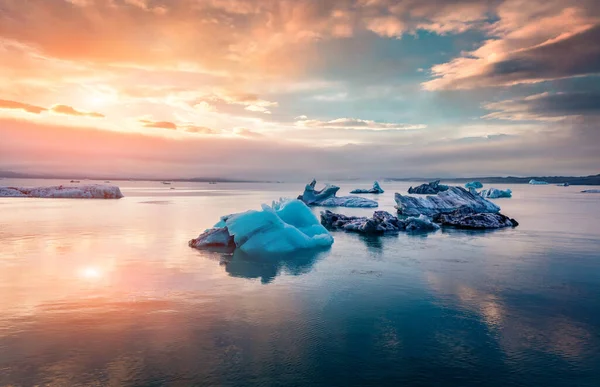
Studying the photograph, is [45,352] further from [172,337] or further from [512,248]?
[512,248]

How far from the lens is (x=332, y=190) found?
4262 centimetres

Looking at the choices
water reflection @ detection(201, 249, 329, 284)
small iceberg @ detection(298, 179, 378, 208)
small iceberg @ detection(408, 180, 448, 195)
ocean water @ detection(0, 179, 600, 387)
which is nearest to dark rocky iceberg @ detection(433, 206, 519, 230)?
ocean water @ detection(0, 179, 600, 387)

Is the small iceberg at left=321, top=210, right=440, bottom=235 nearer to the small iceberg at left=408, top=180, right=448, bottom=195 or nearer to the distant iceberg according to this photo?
the distant iceberg

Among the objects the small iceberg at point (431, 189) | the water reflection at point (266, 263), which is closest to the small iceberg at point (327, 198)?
the water reflection at point (266, 263)

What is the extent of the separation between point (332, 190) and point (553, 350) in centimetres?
3748

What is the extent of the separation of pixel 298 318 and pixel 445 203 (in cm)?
2455

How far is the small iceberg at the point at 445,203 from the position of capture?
90.4 ft

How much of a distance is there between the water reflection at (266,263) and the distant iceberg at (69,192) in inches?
1415

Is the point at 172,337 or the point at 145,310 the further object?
the point at 145,310

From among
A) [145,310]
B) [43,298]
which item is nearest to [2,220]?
[43,298]

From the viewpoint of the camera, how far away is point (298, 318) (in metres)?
6.46

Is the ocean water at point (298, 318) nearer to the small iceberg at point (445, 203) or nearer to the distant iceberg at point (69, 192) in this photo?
the small iceberg at point (445, 203)

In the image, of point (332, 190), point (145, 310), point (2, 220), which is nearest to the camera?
point (145, 310)

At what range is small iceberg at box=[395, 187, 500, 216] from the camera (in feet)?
90.4
